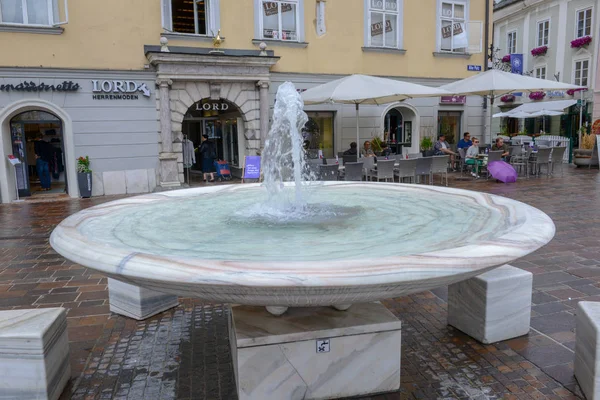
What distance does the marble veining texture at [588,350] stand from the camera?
274 cm

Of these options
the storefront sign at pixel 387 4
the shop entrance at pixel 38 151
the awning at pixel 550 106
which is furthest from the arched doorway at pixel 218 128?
the awning at pixel 550 106

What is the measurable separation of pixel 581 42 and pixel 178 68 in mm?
22206

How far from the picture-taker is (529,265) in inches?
217

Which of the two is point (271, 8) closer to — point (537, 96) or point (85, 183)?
point (85, 183)

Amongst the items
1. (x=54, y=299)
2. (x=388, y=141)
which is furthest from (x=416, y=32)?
(x=54, y=299)

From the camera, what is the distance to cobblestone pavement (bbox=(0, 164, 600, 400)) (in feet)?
9.99

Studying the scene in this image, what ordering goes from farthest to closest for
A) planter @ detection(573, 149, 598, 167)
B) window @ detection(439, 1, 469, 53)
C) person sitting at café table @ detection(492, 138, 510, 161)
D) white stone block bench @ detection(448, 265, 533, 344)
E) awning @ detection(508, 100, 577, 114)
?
awning @ detection(508, 100, 577, 114) < planter @ detection(573, 149, 598, 167) < window @ detection(439, 1, 469, 53) < person sitting at café table @ detection(492, 138, 510, 161) < white stone block bench @ detection(448, 265, 533, 344)

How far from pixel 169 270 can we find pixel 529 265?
4704mm

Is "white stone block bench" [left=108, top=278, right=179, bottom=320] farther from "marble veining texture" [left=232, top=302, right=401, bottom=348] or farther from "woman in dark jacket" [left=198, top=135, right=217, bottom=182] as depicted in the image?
"woman in dark jacket" [left=198, top=135, right=217, bottom=182]

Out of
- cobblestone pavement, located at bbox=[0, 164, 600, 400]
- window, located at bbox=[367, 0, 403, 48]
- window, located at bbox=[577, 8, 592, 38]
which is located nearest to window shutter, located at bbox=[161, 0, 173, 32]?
window, located at bbox=[367, 0, 403, 48]

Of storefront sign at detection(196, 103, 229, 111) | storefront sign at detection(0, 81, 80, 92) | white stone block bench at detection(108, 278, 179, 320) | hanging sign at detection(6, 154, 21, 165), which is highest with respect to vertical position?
storefront sign at detection(0, 81, 80, 92)

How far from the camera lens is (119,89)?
12328mm

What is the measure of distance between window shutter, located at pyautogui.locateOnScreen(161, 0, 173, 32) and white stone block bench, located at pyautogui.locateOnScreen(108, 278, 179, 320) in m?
10.1

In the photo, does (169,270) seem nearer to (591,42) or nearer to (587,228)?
(587,228)
